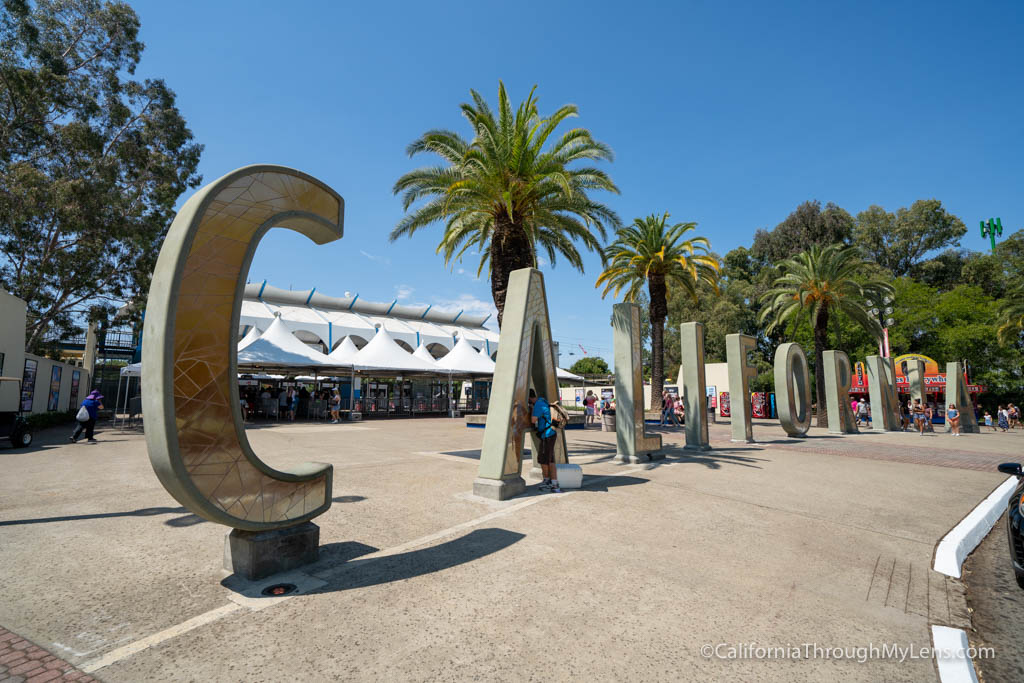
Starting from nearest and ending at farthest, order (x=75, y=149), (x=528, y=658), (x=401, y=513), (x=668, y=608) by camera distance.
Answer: (x=528, y=658)
(x=668, y=608)
(x=401, y=513)
(x=75, y=149)

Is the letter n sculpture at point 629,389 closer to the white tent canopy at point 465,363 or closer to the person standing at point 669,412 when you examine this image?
the person standing at point 669,412

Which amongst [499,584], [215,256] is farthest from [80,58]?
[499,584]

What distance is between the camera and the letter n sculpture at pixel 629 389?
10.5m

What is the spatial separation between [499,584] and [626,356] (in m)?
7.28

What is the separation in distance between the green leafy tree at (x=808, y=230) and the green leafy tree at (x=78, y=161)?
43262 mm

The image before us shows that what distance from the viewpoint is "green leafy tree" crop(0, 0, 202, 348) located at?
17.1 metres

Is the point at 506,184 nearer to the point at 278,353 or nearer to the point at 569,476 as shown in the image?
the point at 569,476

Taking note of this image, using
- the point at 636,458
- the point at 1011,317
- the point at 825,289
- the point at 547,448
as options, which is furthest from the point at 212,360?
the point at 1011,317

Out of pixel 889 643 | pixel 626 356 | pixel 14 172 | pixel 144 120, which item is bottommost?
pixel 889 643

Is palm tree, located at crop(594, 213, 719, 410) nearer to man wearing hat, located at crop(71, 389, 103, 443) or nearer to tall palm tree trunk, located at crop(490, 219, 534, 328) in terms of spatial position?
tall palm tree trunk, located at crop(490, 219, 534, 328)

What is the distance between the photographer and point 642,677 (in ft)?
8.93

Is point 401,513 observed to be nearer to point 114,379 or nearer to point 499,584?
point 499,584

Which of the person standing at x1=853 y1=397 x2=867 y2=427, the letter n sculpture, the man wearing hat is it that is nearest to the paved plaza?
the letter n sculpture

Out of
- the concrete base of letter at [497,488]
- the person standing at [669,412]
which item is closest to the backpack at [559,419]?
the concrete base of letter at [497,488]
